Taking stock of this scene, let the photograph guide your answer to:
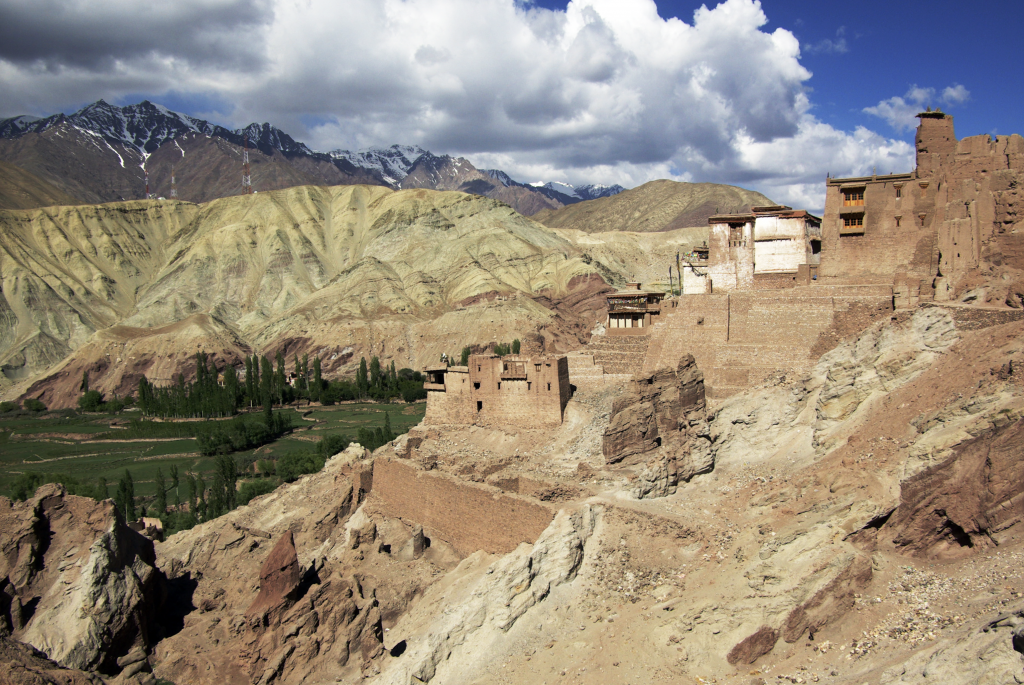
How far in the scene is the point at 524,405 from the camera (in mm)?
37250

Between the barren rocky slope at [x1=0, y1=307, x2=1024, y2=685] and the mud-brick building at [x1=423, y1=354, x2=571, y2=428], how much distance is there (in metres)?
4.31

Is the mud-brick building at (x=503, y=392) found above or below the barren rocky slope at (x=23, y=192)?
below

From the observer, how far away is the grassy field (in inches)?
2611

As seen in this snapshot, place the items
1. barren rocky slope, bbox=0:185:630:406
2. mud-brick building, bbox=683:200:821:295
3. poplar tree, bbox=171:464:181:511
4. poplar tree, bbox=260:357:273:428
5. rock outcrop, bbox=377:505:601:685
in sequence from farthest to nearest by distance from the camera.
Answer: barren rocky slope, bbox=0:185:630:406 → poplar tree, bbox=260:357:273:428 → poplar tree, bbox=171:464:181:511 → mud-brick building, bbox=683:200:821:295 → rock outcrop, bbox=377:505:601:685

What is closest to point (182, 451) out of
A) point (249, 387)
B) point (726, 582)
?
point (249, 387)

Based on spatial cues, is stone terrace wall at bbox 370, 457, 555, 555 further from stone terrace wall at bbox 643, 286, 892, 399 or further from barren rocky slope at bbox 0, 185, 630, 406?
barren rocky slope at bbox 0, 185, 630, 406

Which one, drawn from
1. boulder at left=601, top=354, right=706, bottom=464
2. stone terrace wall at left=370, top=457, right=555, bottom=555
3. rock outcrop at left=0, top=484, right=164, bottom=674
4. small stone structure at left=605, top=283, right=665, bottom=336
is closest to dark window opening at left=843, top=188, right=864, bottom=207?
boulder at left=601, top=354, right=706, bottom=464

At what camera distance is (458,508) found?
90.8 feet

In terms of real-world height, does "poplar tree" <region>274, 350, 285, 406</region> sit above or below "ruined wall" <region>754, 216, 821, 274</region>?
below

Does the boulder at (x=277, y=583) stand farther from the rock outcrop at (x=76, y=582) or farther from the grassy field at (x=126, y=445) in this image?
the grassy field at (x=126, y=445)

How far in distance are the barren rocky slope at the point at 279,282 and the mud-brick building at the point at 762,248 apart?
2373 inches

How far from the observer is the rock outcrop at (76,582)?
23.0m

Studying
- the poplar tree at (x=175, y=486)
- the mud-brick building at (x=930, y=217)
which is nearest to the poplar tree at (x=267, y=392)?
the poplar tree at (x=175, y=486)

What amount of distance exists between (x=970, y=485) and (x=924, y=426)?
3.20m
